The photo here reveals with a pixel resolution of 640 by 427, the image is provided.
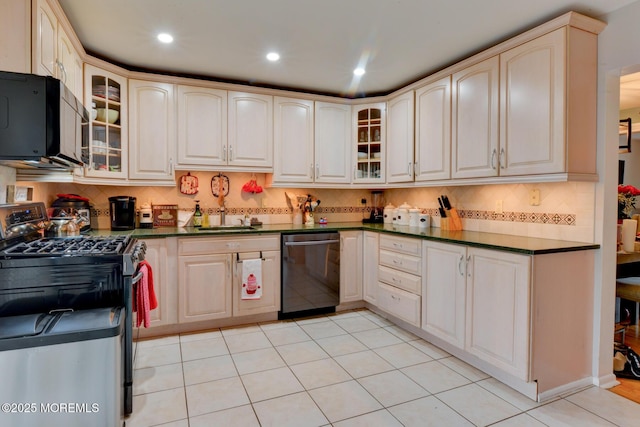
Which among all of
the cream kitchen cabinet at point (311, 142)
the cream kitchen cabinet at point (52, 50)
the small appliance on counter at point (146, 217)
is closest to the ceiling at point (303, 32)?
the cream kitchen cabinet at point (52, 50)

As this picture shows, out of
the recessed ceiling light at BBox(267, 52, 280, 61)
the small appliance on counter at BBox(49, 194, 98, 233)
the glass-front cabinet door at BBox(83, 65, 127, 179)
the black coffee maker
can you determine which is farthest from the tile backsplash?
the recessed ceiling light at BBox(267, 52, 280, 61)

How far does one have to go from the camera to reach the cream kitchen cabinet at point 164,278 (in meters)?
2.96

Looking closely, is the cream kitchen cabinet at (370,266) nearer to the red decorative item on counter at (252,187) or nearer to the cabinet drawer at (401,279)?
the cabinet drawer at (401,279)

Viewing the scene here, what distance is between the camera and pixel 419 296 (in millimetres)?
2955

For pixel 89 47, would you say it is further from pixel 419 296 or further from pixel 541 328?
pixel 541 328

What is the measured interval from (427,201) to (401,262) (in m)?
0.95

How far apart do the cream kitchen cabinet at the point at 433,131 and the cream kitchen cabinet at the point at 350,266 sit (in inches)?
34.9

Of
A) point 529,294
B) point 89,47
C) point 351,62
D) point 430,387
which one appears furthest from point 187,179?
point 529,294

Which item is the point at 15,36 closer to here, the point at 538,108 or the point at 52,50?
the point at 52,50

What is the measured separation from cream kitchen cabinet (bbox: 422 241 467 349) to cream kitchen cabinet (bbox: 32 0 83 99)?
9.07 ft

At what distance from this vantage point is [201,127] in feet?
11.1

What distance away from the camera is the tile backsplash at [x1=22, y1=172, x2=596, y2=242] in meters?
2.46

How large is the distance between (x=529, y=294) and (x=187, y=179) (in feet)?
10.1

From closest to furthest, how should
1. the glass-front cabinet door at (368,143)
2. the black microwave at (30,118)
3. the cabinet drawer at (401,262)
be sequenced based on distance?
the black microwave at (30,118), the cabinet drawer at (401,262), the glass-front cabinet door at (368,143)
